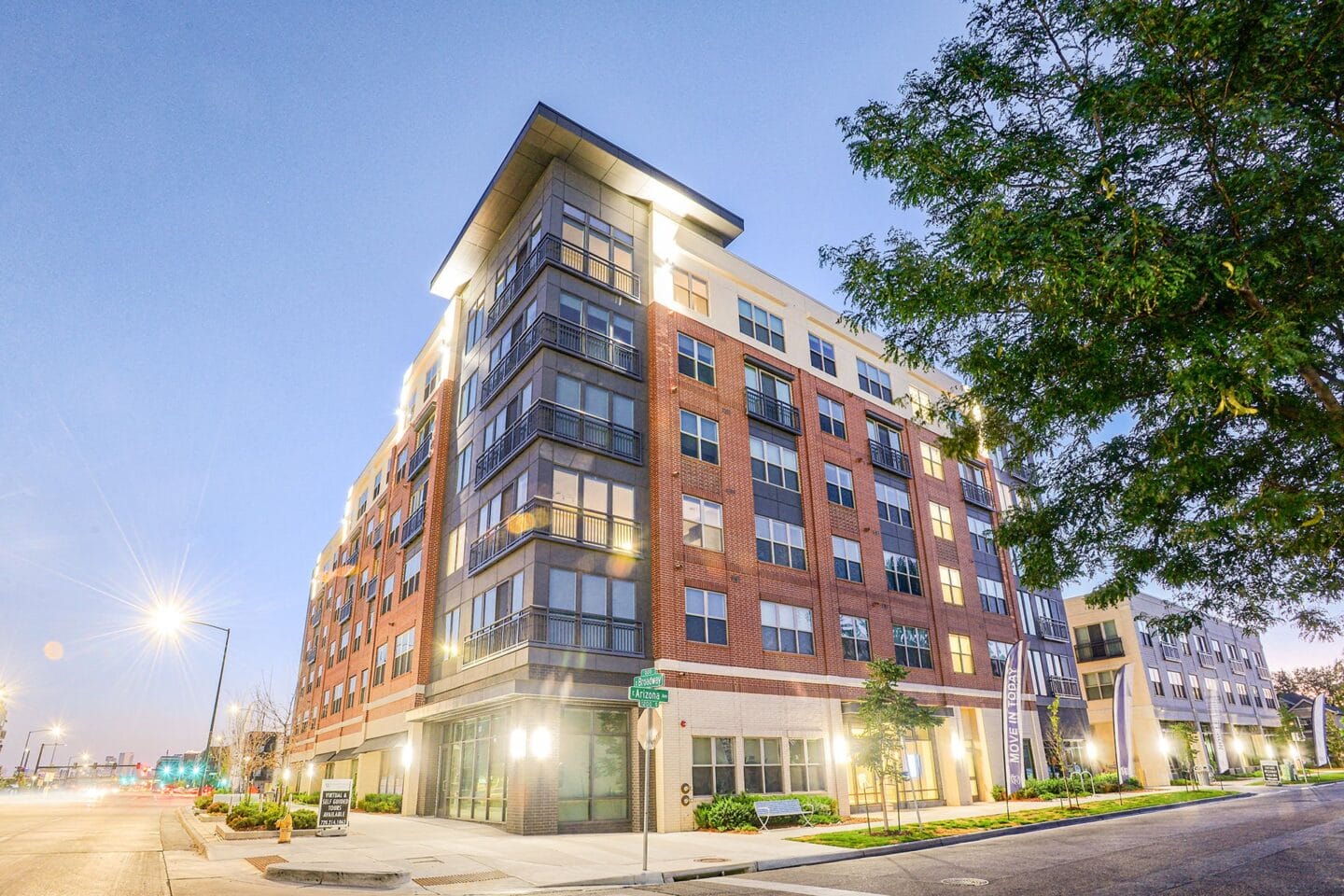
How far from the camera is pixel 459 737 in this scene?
2684cm

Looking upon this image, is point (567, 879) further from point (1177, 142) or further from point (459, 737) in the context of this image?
point (459, 737)

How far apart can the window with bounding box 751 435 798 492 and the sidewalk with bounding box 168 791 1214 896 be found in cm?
1255

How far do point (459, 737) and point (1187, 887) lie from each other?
22619 millimetres

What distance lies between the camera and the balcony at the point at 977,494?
40.0 meters

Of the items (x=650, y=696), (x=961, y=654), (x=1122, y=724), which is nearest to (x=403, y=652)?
(x=650, y=696)

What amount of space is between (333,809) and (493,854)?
6.70m

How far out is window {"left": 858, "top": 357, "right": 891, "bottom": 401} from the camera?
3697 centimetres

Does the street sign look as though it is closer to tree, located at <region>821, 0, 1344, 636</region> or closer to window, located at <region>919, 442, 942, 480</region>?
tree, located at <region>821, 0, 1344, 636</region>

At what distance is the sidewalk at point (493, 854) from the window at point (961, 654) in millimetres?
14096

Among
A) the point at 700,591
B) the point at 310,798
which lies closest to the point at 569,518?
the point at 700,591

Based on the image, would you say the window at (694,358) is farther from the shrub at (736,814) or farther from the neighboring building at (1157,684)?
the neighboring building at (1157,684)

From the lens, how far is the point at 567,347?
2583cm

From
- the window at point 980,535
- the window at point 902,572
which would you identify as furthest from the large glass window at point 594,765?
the window at point 980,535

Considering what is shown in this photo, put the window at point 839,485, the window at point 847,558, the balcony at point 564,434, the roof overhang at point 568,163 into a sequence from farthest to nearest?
the window at point 839,485 < the window at point 847,558 < the roof overhang at point 568,163 < the balcony at point 564,434
